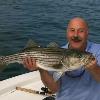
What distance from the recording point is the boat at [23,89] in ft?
22.9

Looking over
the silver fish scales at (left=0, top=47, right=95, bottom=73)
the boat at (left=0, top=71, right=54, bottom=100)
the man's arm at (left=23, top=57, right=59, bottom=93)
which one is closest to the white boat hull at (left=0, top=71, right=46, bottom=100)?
the boat at (left=0, top=71, right=54, bottom=100)

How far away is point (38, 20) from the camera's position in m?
24.2

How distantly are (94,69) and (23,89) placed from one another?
280 centimetres

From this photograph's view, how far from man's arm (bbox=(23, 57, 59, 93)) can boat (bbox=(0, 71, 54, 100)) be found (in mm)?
1572

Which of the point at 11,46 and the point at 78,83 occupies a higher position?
the point at 78,83

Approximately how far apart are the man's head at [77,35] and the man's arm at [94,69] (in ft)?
1.44

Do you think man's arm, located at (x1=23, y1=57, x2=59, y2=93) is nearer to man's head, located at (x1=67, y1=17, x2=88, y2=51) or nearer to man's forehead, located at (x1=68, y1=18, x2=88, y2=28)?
man's head, located at (x1=67, y1=17, x2=88, y2=51)

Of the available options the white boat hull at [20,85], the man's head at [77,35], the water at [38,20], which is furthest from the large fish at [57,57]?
the water at [38,20]

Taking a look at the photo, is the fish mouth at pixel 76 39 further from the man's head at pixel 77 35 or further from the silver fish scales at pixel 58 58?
the silver fish scales at pixel 58 58

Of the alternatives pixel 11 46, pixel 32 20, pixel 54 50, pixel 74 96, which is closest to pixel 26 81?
pixel 74 96

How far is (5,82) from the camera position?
24.0 ft

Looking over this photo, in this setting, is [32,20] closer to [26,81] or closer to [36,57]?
[26,81]

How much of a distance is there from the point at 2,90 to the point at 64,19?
17713mm

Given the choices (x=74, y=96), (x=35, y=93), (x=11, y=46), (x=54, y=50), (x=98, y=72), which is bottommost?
→ (x=11, y=46)
